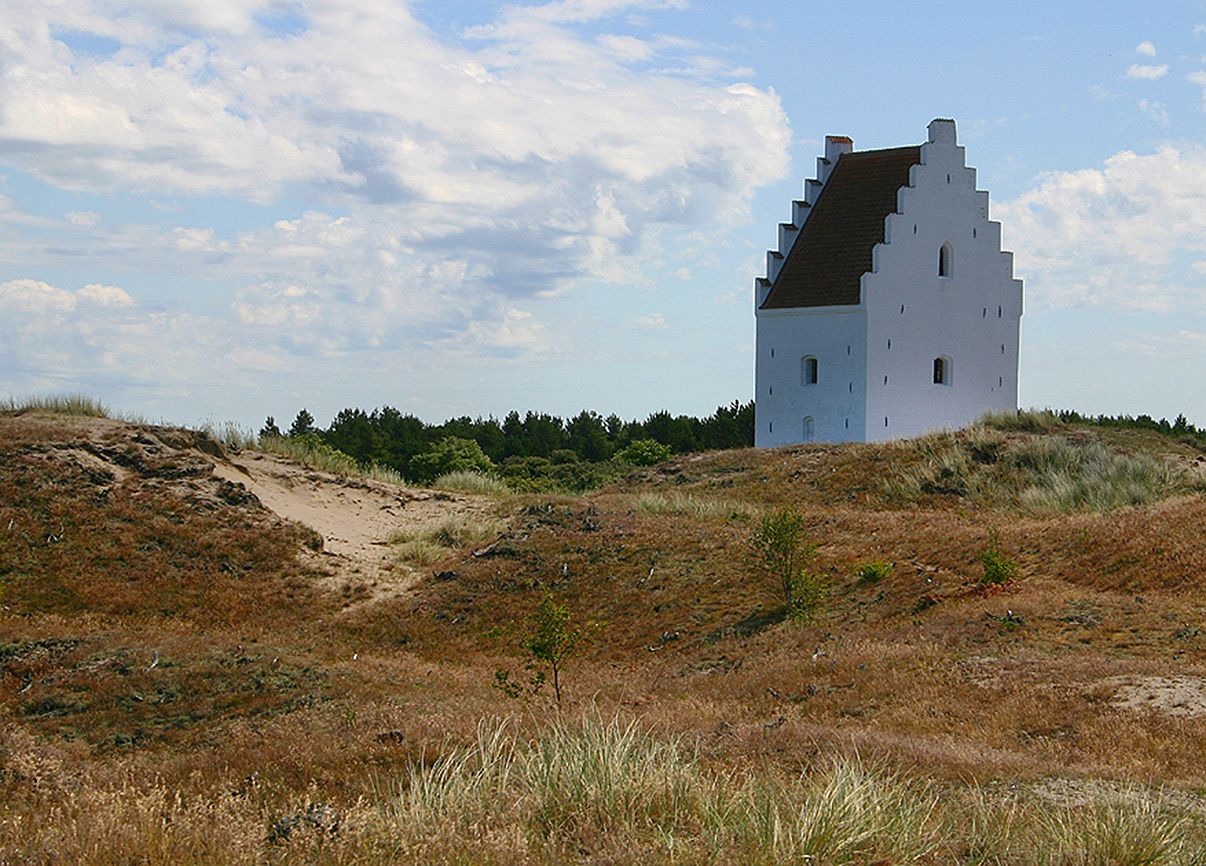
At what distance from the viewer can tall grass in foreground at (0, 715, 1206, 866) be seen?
20.2ft

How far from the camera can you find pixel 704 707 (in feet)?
41.7

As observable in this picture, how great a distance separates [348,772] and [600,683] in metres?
7.25

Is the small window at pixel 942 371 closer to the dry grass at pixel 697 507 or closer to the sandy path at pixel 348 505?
the dry grass at pixel 697 507

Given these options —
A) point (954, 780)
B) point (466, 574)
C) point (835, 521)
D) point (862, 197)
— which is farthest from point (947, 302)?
point (954, 780)

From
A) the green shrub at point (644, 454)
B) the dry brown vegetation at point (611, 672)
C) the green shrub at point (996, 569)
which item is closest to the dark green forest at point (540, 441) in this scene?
the green shrub at point (644, 454)

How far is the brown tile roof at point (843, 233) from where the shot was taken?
45.3 meters

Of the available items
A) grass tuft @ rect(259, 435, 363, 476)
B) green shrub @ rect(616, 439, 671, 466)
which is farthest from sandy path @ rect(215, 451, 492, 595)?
green shrub @ rect(616, 439, 671, 466)

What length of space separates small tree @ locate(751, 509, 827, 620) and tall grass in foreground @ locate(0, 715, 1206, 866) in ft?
34.5

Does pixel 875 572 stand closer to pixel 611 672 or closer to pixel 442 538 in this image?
pixel 611 672

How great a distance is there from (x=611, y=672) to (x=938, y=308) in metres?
32.7

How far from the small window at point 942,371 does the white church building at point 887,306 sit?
0.04 metres

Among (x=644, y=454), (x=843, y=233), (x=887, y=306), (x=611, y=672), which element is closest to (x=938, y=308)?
(x=887, y=306)

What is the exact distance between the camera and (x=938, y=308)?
151 feet

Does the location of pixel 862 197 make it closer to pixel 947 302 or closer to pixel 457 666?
pixel 947 302
